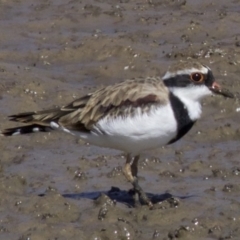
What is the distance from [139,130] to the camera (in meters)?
8.83

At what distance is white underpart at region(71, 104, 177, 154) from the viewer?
8.77 meters

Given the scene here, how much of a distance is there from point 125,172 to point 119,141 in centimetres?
57

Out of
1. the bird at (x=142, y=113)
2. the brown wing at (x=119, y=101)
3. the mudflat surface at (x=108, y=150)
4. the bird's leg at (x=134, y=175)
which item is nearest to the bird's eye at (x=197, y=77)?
the bird at (x=142, y=113)

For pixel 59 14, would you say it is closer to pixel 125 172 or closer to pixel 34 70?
pixel 34 70

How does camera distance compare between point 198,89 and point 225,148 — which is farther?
point 225,148

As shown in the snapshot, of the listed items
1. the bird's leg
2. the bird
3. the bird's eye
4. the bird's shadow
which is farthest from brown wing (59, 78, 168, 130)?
the bird's shadow

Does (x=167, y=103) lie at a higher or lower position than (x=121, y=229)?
higher

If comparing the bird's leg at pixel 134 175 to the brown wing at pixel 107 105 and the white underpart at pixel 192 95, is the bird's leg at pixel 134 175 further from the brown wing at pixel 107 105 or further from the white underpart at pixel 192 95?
the white underpart at pixel 192 95

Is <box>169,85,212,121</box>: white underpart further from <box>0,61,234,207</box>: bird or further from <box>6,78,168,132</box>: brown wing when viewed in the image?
<box>6,78,168,132</box>: brown wing

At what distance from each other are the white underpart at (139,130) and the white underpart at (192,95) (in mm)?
182

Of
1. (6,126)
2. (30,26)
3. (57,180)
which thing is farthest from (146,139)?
(30,26)

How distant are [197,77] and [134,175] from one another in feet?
4.06

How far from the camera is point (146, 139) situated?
8.84 metres

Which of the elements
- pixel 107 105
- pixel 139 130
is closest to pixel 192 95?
pixel 139 130
